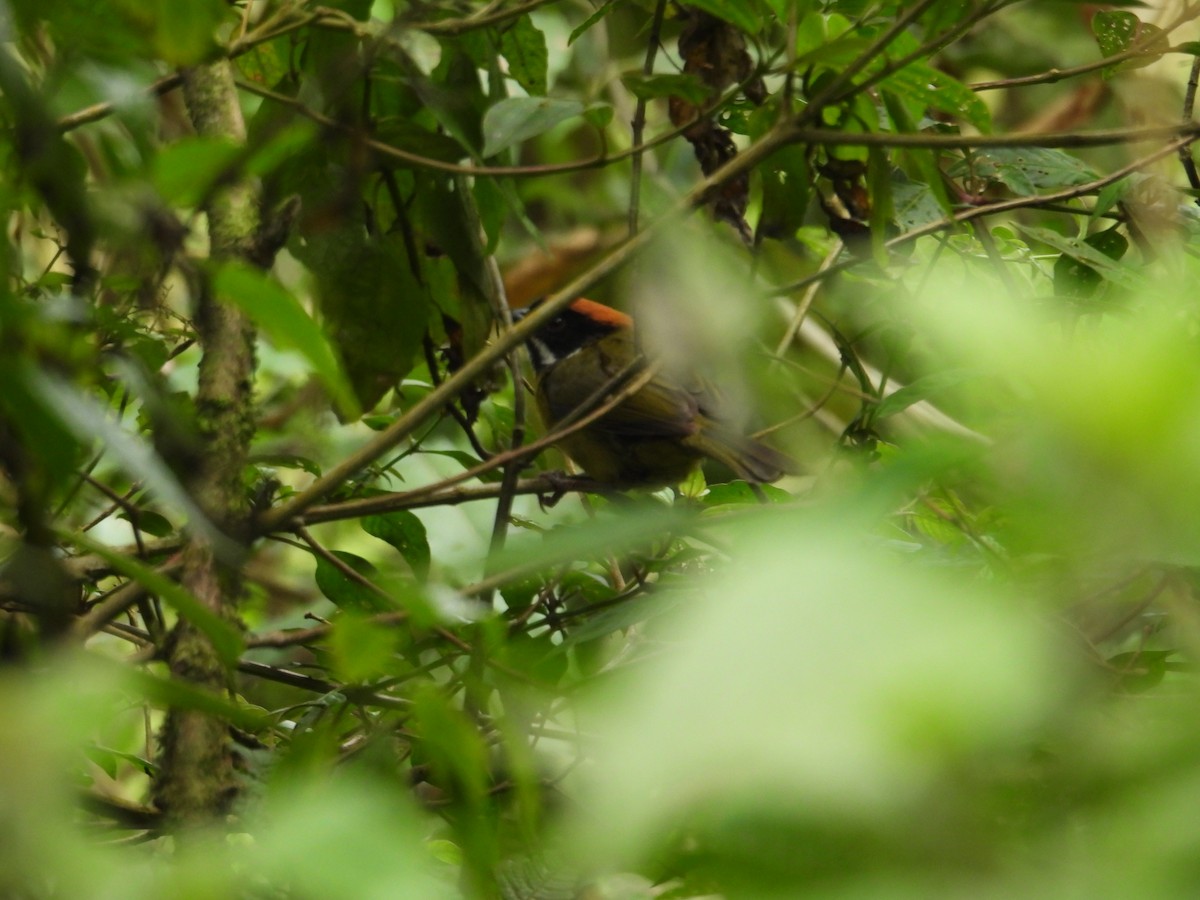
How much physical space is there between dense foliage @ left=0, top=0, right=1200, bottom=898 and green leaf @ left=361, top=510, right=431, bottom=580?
0.08ft

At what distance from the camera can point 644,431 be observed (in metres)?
3.94

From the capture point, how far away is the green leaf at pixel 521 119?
1.62 meters

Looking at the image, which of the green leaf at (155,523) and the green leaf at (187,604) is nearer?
the green leaf at (187,604)

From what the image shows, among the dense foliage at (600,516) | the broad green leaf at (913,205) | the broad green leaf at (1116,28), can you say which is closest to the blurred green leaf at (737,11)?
the dense foliage at (600,516)

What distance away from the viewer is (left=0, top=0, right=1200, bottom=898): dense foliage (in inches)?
17.4

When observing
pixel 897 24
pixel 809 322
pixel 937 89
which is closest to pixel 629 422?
pixel 809 322

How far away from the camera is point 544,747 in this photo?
245cm

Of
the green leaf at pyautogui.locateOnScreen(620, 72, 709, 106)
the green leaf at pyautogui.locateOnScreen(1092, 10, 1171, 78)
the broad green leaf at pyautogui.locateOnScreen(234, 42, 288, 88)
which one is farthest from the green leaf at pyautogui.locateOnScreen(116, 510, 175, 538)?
the green leaf at pyautogui.locateOnScreen(1092, 10, 1171, 78)

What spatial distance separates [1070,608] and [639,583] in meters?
1.35

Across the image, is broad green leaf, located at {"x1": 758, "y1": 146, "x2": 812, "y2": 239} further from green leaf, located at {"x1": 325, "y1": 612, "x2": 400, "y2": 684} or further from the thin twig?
green leaf, located at {"x1": 325, "y1": 612, "x2": 400, "y2": 684}

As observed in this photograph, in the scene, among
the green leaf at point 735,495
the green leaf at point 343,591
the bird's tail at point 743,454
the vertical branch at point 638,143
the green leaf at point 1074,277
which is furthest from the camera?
the bird's tail at point 743,454

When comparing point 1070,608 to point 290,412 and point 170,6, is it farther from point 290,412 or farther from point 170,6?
point 290,412

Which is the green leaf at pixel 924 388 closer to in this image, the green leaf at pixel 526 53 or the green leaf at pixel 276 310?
the green leaf at pixel 276 310

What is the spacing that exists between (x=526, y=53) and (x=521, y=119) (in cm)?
57
